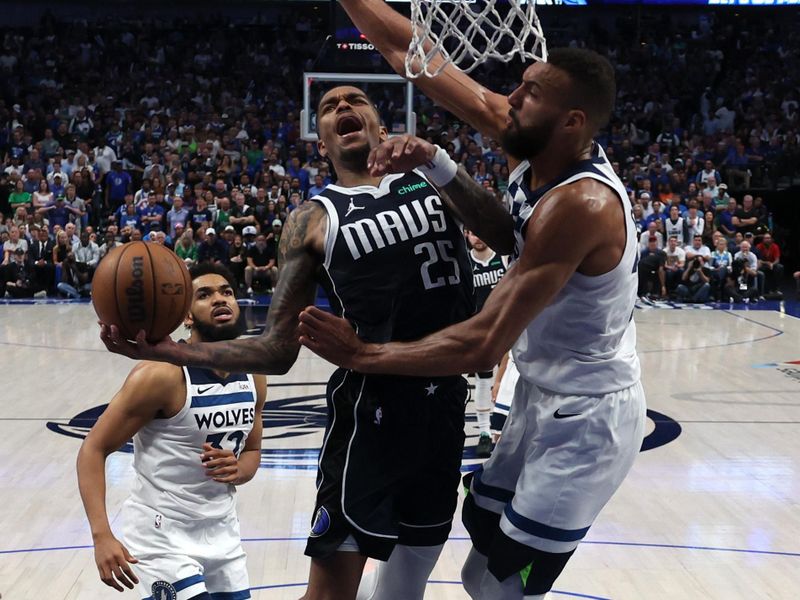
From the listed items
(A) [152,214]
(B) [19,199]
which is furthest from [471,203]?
(B) [19,199]

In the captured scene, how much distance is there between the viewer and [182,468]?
3.42 meters

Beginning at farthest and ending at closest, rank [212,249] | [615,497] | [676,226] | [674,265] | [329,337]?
1. [676,226]
2. [674,265]
3. [212,249]
4. [615,497]
5. [329,337]

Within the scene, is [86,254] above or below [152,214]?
below

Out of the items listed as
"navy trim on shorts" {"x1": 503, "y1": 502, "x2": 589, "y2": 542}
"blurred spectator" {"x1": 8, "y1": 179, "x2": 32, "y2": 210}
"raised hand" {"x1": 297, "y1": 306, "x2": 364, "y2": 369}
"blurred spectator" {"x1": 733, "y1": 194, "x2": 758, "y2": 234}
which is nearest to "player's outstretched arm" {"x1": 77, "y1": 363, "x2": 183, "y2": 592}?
"raised hand" {"x1": 297, "y1": 306, "x2": 364, "y2": 369}

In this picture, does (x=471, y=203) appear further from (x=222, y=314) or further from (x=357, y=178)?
(x=222, y=314)

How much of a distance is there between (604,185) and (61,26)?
23.4 metres

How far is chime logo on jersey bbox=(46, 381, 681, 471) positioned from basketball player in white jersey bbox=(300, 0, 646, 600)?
3.52 m

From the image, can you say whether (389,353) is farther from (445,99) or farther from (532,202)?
(445,99)

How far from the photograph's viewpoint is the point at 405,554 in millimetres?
3350

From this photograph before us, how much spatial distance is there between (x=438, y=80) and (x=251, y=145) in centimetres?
1619

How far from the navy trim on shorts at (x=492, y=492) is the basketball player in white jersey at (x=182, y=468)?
825 mm

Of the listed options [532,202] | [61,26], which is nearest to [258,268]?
[61,26]

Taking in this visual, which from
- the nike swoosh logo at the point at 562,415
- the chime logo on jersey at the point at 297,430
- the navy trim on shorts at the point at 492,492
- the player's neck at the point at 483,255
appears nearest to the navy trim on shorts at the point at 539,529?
the navy trim on shorts at the point at 492,492

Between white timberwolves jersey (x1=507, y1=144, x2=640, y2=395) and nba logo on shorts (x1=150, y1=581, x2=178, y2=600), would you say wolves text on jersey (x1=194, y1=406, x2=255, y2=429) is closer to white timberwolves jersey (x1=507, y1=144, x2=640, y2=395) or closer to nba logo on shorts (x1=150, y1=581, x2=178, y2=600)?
nba logo on shorts (x1=150, y1=581, x2=178, y2=600)
